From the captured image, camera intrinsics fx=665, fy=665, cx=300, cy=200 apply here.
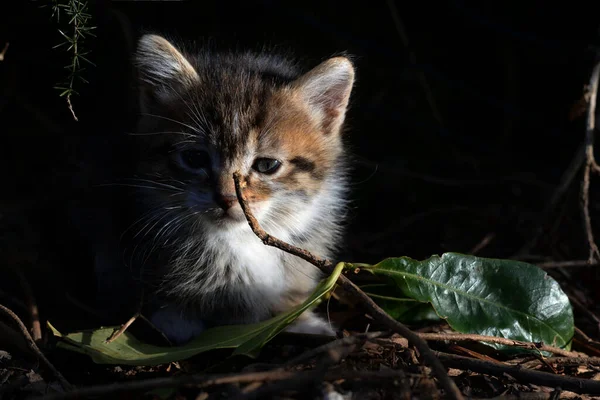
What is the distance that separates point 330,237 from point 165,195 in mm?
688

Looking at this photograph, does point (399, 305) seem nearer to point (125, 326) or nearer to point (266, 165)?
point (266, 165)

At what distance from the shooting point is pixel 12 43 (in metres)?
3.18

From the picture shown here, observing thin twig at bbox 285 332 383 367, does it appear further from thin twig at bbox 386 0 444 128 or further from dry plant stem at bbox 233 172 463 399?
thin twig at bbox 386 0 444 128

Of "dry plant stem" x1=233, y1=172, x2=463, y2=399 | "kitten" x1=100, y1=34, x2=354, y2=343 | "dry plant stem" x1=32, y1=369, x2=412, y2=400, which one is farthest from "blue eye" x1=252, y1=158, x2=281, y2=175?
"dry plant stem" x1=32, y1=369, x2=412, y2=400

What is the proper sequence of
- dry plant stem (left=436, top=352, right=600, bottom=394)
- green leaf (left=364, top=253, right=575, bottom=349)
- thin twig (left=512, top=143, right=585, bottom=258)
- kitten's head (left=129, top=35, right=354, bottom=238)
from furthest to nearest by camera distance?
thin twig (left=512, top=143, right=585, bottom=258), kitten's head (left=129, top=35, right=354, bottom=238), green leaf (left=364, top=253, right=575, bottom=349), dry plant stem (left=436, top=352, right=600, bottom=394)

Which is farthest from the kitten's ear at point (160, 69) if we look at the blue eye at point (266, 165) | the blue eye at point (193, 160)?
the blue eye at point (266, 165)

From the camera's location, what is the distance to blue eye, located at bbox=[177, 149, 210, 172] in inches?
89.7

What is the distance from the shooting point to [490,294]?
2.13 m

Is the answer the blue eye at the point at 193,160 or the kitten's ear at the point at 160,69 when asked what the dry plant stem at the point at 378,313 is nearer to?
the blue eye at the point at 193,160

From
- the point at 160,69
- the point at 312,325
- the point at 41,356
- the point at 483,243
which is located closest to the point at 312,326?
the point at 312,325

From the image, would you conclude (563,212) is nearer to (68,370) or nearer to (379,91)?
(379,91)

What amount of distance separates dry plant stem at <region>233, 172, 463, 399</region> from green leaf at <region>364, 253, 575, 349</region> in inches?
9.8

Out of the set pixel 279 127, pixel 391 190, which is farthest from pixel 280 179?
pixel 391 190

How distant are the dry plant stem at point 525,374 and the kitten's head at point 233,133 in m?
0.80
